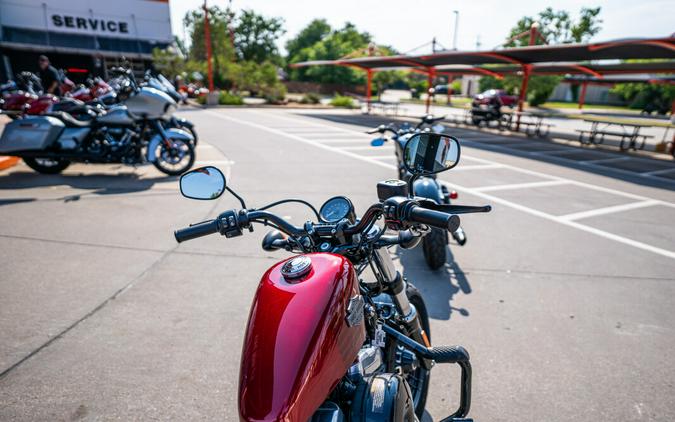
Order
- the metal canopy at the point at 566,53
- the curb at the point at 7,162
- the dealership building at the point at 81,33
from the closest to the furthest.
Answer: the curb at the point at 7,162, the metal canopy at the point at 566,53, the dealership building at the point at 81,33

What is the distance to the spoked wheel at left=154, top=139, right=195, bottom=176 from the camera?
7.77 metres

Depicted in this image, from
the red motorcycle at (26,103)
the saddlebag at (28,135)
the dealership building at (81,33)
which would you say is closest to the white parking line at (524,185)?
the saddlebag at (28,135)

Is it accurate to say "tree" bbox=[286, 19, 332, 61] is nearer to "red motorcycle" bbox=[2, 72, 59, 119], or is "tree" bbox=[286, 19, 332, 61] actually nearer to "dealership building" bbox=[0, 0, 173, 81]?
"dealership building" bbox=[0, 0, 173, 81]

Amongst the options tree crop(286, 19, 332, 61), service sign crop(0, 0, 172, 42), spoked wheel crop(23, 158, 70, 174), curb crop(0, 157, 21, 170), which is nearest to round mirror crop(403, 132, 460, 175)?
spoked wheel crop(23, 158, 70, 174)

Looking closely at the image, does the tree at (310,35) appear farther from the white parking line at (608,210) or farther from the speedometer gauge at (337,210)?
the speedometer gauge at (337,210)

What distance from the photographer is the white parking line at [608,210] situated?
6263mm

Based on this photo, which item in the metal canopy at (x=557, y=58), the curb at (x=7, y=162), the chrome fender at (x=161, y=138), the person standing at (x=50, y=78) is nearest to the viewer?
the chrome fender at (x=161, y=138)

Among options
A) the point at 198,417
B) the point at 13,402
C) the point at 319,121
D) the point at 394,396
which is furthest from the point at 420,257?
the point at 319,121

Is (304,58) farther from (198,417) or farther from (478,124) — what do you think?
(198,417)

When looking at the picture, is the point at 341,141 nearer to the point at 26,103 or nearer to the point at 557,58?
the point at 557,58

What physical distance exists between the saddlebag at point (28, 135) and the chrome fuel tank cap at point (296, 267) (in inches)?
313

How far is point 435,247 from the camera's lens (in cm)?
421

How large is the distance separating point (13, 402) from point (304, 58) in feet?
184

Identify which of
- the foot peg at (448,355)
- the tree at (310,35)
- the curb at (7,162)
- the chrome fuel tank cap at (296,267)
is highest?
the tree at (310,35)
